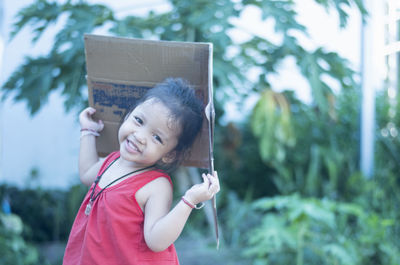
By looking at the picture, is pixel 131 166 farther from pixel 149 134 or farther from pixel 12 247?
pixel 12 247

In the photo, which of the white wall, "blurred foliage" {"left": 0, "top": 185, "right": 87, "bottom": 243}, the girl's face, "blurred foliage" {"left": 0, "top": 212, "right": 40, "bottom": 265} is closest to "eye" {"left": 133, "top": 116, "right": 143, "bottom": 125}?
the girl's face

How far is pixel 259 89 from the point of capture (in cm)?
260

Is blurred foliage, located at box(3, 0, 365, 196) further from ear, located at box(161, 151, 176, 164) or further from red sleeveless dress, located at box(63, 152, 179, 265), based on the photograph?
red sleeveless dress, located at box(63, 152, 179, 265)

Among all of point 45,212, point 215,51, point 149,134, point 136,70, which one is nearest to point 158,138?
point 149,134

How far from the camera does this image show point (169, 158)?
104cm

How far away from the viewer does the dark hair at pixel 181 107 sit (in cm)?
98

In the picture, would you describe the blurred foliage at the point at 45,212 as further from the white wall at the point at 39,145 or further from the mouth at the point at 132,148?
the mouth at the point at 132,148

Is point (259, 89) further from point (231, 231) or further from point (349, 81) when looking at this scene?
point (231, 231)

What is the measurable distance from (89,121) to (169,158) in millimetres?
304

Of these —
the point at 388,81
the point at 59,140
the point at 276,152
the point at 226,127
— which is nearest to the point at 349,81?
the point at 276,152

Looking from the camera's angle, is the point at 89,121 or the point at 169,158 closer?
the point at 169,158

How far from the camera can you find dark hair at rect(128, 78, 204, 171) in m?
0.98

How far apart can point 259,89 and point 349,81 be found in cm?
57

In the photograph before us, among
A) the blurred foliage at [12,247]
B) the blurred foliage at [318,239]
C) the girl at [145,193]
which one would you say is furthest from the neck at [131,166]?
the blurred foliage at [12,247]
